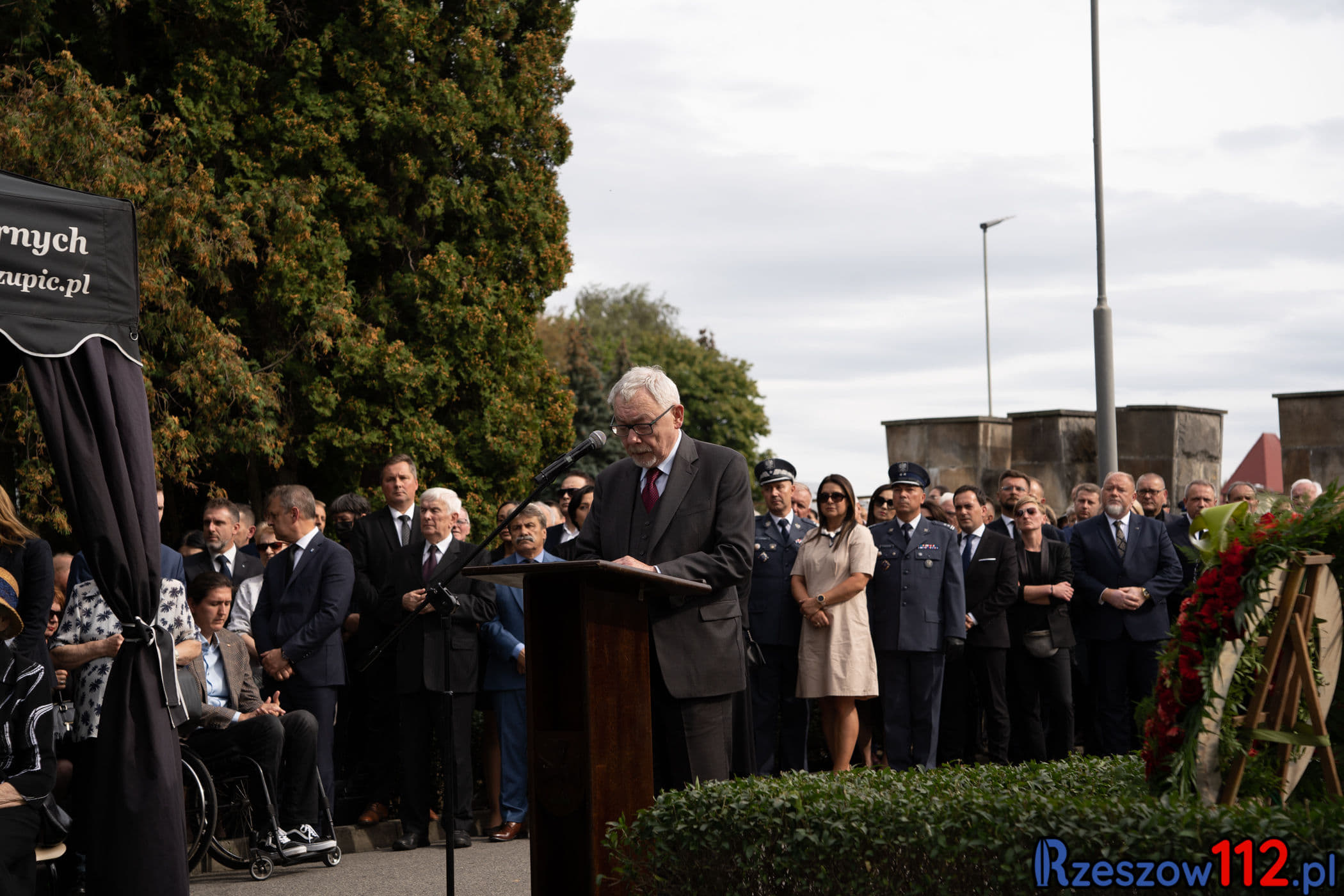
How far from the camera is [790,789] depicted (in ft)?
15.0

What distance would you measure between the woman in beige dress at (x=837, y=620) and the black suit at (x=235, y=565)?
12.9 feet

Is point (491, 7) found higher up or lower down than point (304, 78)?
higher up

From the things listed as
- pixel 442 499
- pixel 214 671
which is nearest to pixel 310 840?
pixel 214 671

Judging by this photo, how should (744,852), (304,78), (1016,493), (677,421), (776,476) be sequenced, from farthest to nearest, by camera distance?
(304,78)
(1016,493)
(776,476)
(677,421)
(744,852)

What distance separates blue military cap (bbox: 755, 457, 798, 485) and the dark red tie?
4.99 metres

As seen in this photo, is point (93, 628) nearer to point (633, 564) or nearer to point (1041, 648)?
point (633, 564)

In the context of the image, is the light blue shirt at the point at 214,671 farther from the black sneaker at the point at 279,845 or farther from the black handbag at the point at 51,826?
the black handbag at the point at 51,826

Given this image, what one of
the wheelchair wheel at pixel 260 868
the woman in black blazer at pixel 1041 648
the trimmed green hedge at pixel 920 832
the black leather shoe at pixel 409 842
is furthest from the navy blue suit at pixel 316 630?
the woman in black blazer at pixel 1041 648

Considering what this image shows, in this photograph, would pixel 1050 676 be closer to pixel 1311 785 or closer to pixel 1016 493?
pixel 1016 493

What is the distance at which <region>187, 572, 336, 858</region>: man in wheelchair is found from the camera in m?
8.15

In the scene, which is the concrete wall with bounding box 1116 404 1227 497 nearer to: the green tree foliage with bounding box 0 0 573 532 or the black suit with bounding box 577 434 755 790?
the green tree foliage with bounding box 0 0 573 532

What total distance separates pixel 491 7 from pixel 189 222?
7707 mm

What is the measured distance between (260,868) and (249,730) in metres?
0.78

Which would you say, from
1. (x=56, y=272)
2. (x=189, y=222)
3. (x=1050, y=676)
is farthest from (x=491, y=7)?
(x=56, y=272)
